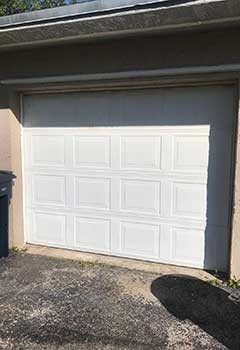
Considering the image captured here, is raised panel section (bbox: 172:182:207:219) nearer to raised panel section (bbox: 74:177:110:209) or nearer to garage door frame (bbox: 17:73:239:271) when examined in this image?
garage door frame (bbox: 17:73:239:271)

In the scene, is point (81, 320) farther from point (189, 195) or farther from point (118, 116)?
point (118, 116)

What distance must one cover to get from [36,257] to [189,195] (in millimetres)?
2377

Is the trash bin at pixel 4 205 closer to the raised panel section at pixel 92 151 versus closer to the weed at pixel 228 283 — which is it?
the raised panel section at pixel 92 151

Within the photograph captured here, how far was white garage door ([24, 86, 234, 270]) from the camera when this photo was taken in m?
4.21

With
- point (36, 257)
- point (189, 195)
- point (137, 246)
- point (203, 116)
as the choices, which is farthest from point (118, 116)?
point (36, 257)

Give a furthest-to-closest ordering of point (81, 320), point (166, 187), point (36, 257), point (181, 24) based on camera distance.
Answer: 1. point (36, 257)
2. point (166, 187)
3. point (181, 24)
4. point (81, 320)

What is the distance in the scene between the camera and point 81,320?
10.6 feet

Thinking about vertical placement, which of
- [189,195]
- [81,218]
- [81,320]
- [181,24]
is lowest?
[81,320]

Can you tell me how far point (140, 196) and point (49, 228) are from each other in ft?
5.25

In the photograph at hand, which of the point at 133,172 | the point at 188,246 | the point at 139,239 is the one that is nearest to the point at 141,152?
the point at 133,172

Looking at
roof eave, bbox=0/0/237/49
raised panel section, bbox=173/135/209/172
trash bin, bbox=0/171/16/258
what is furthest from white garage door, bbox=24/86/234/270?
roof eave, bbox=0/0/237/49

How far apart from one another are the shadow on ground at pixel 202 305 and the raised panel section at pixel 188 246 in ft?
1.03

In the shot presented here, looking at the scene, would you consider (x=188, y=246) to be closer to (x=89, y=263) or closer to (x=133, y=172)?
(x=133, y=172)

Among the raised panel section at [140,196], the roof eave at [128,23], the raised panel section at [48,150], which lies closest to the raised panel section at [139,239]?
the raised panel section at [140,196]
